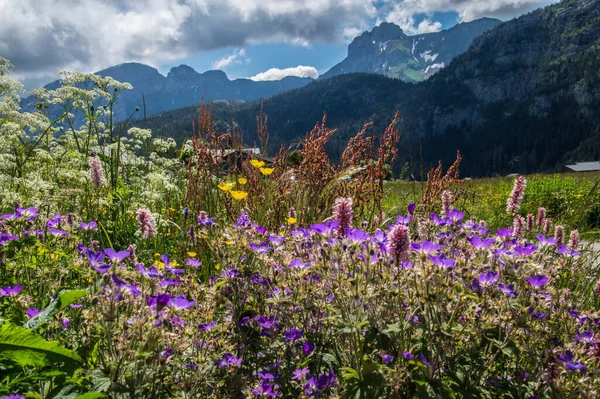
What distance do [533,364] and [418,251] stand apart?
886mm

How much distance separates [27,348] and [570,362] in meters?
2.15

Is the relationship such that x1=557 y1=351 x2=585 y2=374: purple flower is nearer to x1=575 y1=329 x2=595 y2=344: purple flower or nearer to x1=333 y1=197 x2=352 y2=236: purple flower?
x1=575 y1=329 x2=595 y2=344: purple flower

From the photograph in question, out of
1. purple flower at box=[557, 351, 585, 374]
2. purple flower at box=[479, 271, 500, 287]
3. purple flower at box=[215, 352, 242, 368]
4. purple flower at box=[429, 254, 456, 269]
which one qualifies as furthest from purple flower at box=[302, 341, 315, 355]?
purple flower at box=[557, 351, 585, 374]

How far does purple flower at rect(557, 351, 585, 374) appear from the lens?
1.64 m

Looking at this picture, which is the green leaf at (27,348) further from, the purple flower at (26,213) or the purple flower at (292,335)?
the purple flower at (26,213)

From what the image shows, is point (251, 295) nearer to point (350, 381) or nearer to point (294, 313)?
point (294, 313)

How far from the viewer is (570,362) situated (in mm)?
1741

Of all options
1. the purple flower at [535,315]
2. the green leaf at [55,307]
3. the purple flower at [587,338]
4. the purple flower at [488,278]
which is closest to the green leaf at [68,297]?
the green leaf at [55,307]

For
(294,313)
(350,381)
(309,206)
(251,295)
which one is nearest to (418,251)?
(350,381)

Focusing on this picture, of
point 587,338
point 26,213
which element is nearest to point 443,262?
point 587,338

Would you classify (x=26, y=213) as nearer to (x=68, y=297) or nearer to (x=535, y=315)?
(x=68, y=297)

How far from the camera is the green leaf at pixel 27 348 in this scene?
4.93 ft

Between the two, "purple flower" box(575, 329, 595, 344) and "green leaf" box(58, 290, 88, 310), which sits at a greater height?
"green leaf" box(58, 290, 88, 310)

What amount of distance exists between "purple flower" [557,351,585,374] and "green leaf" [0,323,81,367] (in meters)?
1.89
